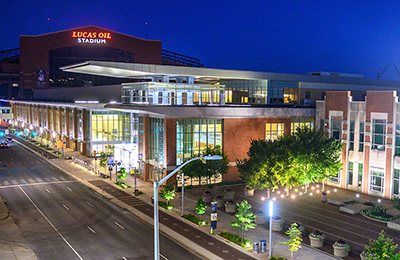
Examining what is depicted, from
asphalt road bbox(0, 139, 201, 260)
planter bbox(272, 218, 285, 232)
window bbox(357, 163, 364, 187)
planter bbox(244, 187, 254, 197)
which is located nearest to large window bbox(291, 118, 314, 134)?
window bbox(357, 163, 364, 187)

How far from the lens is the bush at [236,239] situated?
111 feet

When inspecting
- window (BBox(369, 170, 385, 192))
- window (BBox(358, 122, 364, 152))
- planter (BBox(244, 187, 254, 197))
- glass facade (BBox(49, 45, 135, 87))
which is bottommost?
planter (BBox(244, 187, 254, 197))

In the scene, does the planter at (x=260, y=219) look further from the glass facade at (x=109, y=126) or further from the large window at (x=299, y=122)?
the glass facade at (x=109, y=126)

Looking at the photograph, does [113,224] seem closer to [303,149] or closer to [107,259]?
[107,259]

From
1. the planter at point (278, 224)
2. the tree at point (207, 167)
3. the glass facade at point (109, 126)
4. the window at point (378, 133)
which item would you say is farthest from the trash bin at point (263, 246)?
the glass facade at point (109, 126)

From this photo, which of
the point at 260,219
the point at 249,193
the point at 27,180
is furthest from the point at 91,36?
the point at 260,219

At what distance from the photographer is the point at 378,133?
172ft

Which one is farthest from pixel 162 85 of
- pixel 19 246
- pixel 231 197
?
pixel 19 246

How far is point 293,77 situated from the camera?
78500mm

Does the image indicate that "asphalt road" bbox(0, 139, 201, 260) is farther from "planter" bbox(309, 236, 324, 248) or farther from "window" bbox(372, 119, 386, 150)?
"window" bbox(372, 119, 386, 150)

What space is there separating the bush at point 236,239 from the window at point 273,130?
3101 cm

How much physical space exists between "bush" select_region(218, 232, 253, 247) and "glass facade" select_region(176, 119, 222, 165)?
23533mm

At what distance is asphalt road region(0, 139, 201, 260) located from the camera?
107 ft

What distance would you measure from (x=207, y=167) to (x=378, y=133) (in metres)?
22.9
